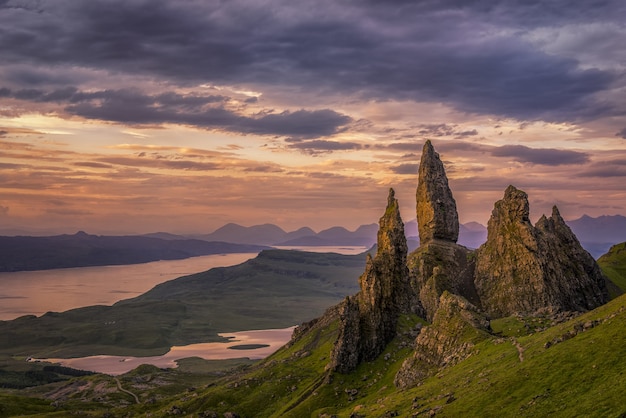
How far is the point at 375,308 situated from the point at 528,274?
5232 cm

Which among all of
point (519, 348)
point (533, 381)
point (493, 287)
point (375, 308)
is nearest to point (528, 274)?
point (493, 287)

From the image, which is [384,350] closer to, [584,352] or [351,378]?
[351,378]

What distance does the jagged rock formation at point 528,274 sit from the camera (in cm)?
18400

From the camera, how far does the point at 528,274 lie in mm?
187250

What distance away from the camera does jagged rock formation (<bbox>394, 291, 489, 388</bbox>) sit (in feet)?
387

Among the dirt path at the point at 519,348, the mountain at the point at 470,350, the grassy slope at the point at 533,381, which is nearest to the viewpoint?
the grassy slope at the point at 533,381

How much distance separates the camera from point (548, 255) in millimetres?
190875

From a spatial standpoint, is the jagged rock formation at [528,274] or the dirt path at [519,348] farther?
the jagged rock formation at [528,274]

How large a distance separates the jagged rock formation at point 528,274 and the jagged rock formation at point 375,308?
3109cm

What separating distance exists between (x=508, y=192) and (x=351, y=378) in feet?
279

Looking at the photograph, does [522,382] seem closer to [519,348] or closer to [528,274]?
[519,348]

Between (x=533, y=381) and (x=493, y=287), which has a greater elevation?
(x=533, y=381)

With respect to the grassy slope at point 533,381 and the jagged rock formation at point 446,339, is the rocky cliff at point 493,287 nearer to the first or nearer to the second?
the grassy slope at point 533,381

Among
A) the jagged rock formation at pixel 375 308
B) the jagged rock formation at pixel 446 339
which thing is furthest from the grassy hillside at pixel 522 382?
the jagged rock formation at pixel 375 308
